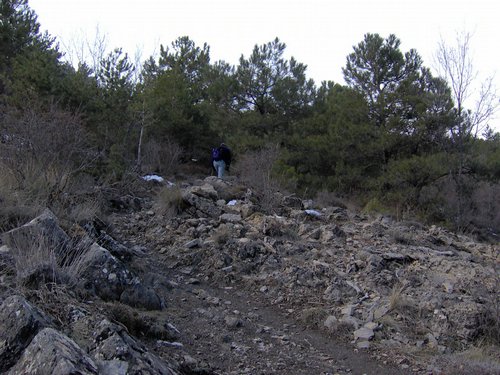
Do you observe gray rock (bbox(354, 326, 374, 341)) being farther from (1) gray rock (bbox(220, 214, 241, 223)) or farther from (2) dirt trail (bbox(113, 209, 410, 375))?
(1) gray rock (bbox(220, 214, 241, 223))

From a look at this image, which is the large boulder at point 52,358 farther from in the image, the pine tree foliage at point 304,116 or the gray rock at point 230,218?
the pine tree foliage at point 304,116

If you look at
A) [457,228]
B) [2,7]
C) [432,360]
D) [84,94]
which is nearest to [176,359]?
[432,360]

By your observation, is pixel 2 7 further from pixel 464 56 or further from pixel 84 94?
pixel 464 56

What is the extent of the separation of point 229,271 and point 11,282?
3.21 metres

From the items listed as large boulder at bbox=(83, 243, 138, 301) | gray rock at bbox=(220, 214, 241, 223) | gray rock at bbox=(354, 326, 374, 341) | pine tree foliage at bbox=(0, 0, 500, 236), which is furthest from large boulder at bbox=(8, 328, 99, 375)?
pine tree foliage at bbox=(0, 0, 500, 236)

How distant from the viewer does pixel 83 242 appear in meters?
4.58

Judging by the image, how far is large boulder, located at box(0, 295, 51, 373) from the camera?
267 cm

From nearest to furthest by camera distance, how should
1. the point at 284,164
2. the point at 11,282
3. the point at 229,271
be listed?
the point at 11,282, the point at 229,271, the point at 284,164

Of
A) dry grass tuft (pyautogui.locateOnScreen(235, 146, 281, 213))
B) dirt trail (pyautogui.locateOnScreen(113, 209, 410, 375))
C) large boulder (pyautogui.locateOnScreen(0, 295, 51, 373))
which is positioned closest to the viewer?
large boulder (pyautogui.locateOnScreen(0, 295, 51, 373))

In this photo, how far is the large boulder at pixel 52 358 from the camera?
2.38 meters

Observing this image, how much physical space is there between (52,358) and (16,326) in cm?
51

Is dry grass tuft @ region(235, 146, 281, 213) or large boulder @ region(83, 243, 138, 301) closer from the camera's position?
large boulder @ region(83, 243, 138, 301)

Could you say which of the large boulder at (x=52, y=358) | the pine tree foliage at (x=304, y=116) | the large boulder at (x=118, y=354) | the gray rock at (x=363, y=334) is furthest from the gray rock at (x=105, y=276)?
the pine tree foliage at (x=304, y=116)

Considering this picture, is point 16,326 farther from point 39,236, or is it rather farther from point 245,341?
point 245,341
